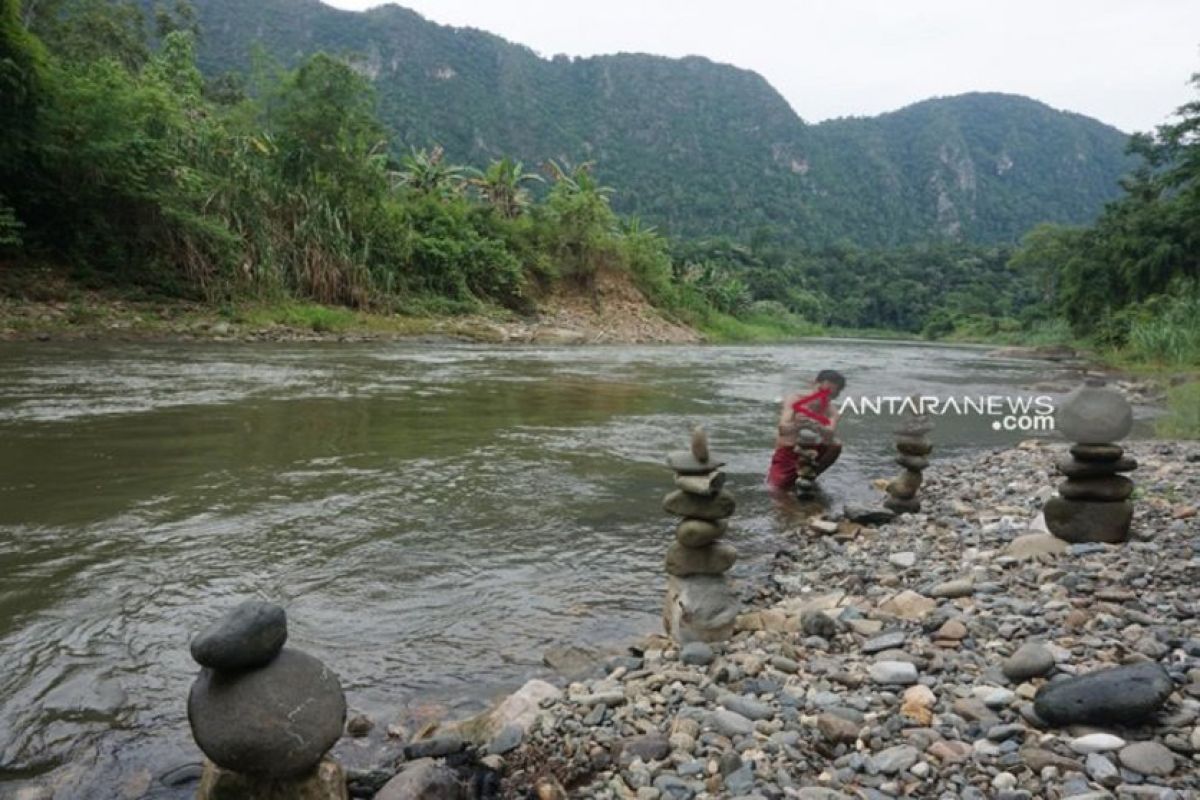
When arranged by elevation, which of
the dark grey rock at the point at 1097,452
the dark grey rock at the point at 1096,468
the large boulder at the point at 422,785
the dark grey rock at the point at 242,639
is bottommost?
the large boulder at the point at 422,785

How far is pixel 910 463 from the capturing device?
6.48 m

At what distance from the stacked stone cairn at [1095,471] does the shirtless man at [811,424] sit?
2.79 m

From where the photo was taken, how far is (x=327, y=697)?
2.41m

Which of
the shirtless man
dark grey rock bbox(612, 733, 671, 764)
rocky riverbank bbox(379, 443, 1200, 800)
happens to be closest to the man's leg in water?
the shirtless man

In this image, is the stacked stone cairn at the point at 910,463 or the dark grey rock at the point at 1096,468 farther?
the stacked stone cairn at the point at 910,463

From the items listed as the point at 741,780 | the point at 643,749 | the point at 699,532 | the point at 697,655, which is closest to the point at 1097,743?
the point at 741,780

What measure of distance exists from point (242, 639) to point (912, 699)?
2237 mm

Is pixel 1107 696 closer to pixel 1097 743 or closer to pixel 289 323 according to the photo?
pixel 1097 743

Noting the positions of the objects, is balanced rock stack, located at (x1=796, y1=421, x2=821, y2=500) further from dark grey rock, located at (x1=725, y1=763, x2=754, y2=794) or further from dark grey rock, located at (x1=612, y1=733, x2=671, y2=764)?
dark grey rock, located at (x1=725, y1=763, x2=754, y2=794)

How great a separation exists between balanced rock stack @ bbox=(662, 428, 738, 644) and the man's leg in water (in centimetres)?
361

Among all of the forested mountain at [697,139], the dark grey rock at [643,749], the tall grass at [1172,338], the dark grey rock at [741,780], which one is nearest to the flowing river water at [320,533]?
the dark grey rock at [643,749]

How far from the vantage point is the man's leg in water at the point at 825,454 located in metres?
7.38

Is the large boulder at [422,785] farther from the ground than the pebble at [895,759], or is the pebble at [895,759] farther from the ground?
the pebble at [895,759]

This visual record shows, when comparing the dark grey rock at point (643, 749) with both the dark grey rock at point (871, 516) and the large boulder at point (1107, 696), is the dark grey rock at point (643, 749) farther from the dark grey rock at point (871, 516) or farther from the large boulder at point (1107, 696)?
the dark grey rock at point (871, 516)
